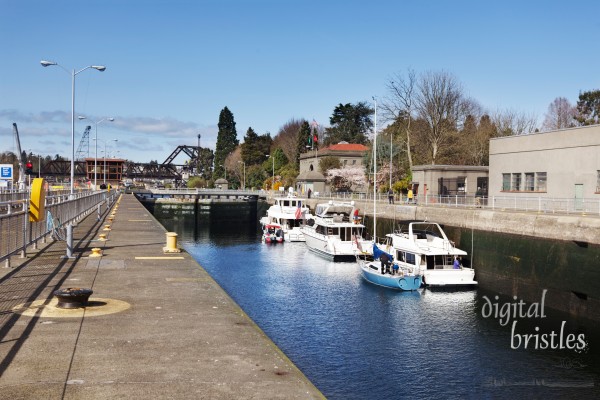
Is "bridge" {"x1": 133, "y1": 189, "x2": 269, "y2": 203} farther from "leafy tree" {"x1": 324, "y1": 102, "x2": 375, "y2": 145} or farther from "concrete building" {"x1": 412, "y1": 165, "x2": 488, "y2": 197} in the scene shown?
"concrete building" {"x1": 412, "y1": 165, "x2": 488, "y2": 197}

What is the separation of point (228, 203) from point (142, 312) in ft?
386

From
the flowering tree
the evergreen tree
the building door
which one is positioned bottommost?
the building door

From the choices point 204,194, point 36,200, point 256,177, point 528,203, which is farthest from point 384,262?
point 256,177

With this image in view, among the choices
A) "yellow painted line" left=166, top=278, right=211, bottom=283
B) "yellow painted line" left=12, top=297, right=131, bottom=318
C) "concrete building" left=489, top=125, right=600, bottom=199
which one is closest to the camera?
"yellow painted line" left=12, top=297, right=131, bottom=318

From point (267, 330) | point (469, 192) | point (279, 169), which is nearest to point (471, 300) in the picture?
point (267, 330)

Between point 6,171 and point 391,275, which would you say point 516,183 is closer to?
point 391,275

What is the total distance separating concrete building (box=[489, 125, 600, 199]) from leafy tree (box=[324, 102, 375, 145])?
12034 cm

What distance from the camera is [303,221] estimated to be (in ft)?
234

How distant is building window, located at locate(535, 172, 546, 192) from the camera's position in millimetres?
47531

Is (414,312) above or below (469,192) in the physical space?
below

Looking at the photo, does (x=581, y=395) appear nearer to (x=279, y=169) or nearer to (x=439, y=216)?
(x=439, y=216)

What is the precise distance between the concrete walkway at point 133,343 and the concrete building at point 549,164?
32.9 m

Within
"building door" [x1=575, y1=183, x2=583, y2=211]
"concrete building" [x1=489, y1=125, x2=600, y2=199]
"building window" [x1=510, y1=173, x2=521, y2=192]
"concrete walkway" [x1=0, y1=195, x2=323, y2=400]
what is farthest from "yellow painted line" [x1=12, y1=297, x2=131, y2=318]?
"building window" [x1=510, y1=173, x2=521, y2=192]

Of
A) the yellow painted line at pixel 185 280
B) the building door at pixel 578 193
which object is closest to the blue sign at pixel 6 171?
the yellow painted line at pixel 185 280
